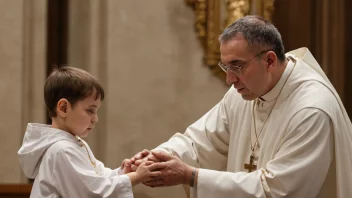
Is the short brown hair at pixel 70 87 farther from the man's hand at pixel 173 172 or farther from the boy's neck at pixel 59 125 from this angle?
the man's hand at pixel 173 172

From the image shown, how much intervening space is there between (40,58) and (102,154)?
0.83 metres

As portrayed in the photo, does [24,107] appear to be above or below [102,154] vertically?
above

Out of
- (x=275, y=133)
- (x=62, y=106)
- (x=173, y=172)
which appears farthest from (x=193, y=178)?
(x=62, y=106)

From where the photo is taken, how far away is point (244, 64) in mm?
3348

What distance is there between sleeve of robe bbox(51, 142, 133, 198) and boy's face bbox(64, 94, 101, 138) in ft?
0.36

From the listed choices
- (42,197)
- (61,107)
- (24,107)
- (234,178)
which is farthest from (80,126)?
(24,107)

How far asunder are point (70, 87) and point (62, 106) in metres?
0.09

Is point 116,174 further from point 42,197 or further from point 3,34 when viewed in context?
point 3,34

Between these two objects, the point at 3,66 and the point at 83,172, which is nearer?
the point at 83,172

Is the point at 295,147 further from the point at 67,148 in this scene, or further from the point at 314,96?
the point at 67,148

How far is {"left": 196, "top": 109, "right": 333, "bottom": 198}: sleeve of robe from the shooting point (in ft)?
10.5

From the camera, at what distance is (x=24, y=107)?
195 inches

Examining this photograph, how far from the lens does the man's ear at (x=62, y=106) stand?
10.1 ft

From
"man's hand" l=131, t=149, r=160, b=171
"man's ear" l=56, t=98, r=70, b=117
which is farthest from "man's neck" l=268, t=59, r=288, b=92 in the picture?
"man's ear" l=56, t=98, r=70, b=117
